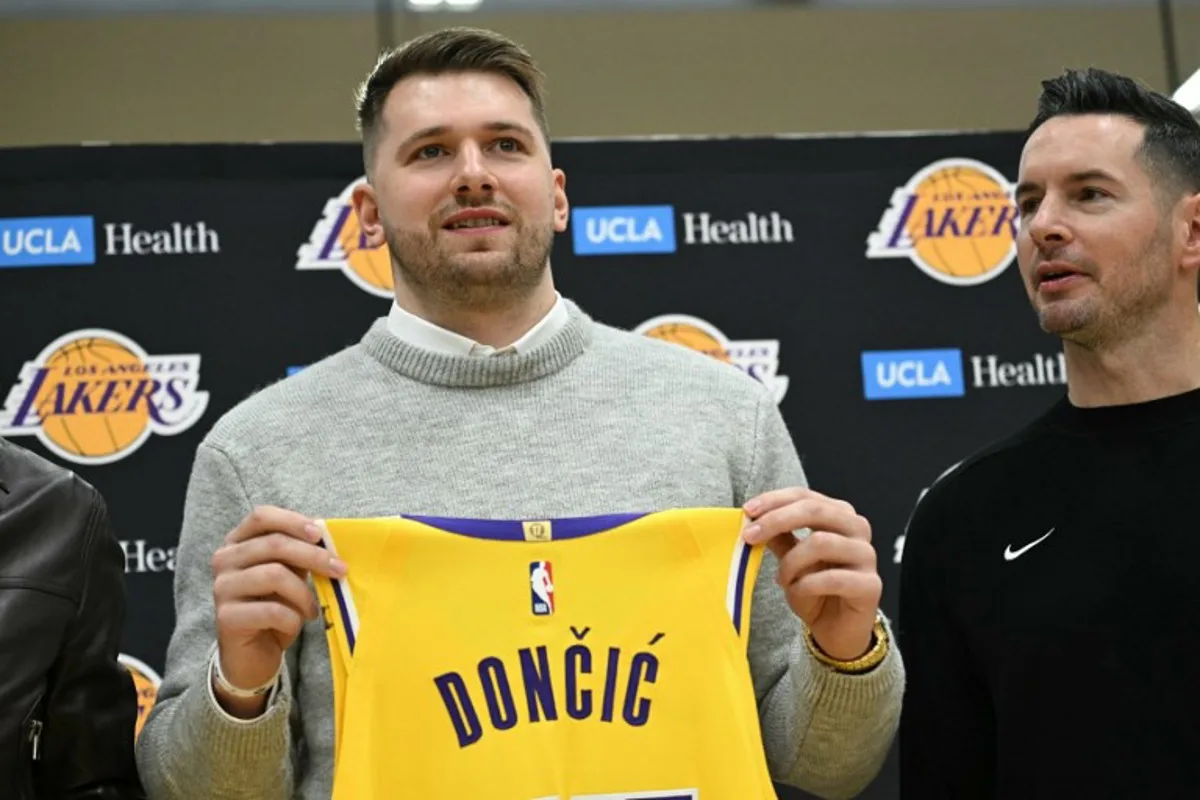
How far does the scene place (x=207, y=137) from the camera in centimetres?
339

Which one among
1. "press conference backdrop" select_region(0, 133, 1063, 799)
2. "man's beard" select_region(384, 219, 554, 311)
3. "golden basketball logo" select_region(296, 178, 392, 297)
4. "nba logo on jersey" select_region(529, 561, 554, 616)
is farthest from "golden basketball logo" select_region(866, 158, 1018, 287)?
"nba logo on jersey" select_region(529, 561, 554, 616)

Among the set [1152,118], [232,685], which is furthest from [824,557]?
[1152,118]

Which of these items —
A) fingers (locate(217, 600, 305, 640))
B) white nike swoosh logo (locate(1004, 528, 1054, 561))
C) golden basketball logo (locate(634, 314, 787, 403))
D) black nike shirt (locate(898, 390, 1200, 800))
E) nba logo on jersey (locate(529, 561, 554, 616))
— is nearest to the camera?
fingers (locate(217, 600, 305, 640))

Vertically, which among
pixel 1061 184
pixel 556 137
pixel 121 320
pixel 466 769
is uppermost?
pixel 556 137

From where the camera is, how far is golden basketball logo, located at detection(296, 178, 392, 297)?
3.11 metres

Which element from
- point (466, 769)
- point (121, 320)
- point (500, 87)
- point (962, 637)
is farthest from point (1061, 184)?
point (121, 320)

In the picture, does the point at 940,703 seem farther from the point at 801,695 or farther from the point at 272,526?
the point at 272,526

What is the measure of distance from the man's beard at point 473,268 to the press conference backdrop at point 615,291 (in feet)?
4.41

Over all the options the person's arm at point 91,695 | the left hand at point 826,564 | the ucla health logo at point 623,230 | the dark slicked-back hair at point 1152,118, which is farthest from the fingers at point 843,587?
the ucla health logo at point 623,230

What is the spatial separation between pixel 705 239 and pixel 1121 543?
4.69 feet

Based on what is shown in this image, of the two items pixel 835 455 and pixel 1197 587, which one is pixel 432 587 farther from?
pixel 835 455

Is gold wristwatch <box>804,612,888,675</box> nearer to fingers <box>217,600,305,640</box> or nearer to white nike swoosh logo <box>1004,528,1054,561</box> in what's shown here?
white nike swoosh logo <box>1004,528,1054,561</box>

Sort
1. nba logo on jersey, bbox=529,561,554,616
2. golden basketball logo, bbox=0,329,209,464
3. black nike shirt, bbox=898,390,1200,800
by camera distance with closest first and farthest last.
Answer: nba logo on jersey, bbox=529,561,554,616 < black nike shirt, bbox=898,390,1200,800 < golden basketball logo, bbox=0,329,209,464

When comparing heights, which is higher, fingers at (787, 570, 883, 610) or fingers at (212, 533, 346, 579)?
fingers at (212, 533, 346, 579)
